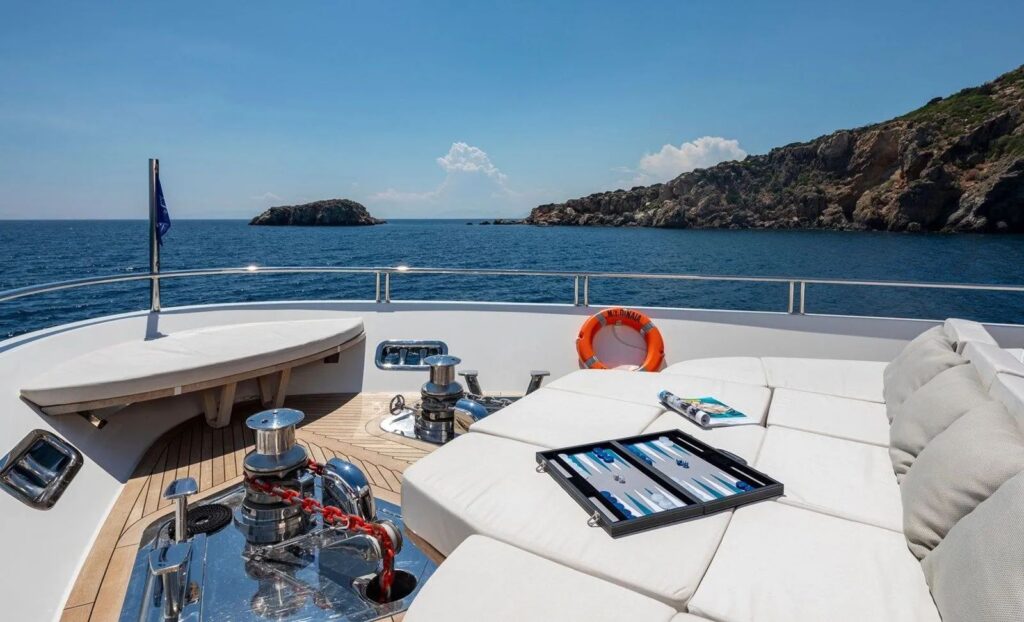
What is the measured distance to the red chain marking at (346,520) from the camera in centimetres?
142

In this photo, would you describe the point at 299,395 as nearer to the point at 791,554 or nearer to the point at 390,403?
the point at 390,403

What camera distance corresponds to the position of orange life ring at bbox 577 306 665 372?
3357 millimetres

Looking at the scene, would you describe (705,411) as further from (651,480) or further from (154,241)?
(154,241)

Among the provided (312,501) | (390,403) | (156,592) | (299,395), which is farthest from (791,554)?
(299,395)

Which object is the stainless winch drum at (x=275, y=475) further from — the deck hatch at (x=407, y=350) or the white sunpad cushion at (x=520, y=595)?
the deck hatch at (x=407, y=350)

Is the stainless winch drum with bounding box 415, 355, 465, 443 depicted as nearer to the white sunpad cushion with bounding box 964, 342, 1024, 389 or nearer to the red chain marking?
the red chain marking

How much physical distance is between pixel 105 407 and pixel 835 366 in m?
3.28

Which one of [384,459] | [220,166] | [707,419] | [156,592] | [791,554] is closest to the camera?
[791,554]

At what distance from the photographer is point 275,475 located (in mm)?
1624

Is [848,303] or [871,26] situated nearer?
[848,303]

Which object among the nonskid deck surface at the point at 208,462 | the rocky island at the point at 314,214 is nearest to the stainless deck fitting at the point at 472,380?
the nonskid deck surface at the point at 208,462

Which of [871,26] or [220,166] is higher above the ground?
[871,26]

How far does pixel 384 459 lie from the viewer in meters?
2.48

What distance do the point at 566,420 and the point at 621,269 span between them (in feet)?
78.9
